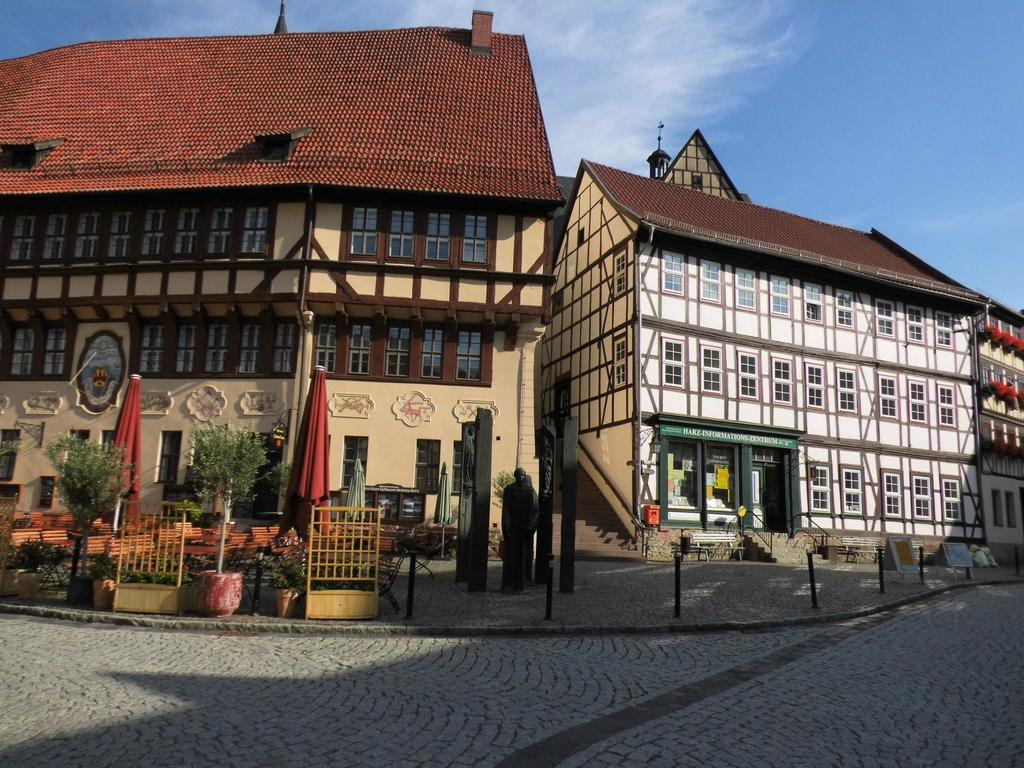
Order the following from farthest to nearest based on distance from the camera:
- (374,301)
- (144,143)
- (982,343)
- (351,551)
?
(982,343) < (144,143) < (374,301) < (351,551)

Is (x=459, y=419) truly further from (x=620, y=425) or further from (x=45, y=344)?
(x=45, y=344)

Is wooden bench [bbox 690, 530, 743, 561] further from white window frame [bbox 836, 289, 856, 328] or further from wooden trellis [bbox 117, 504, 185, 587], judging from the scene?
wooden trellis [bbox 117, 504, 185, 587]

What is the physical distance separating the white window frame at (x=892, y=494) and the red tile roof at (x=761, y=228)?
7.19m

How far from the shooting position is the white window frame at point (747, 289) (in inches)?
1025

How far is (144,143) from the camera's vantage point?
2333cm

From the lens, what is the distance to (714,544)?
23.0 metres

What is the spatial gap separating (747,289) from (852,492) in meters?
7.66

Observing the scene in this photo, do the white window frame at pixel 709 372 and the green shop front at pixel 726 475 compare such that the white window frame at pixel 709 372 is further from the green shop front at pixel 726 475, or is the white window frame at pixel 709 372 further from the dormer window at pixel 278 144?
the dormer window at pixel 278 144

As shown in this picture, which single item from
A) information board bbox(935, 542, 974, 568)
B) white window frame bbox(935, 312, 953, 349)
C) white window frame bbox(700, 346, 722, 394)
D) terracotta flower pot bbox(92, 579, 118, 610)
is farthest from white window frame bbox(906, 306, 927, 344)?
terracotta flower pot bbox(92, 579, 118, 610)

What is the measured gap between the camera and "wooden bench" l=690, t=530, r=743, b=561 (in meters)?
22.6

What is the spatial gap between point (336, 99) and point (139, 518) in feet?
57.0

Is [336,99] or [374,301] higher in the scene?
[336,99]

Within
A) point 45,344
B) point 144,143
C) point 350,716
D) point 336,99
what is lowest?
point 350,716

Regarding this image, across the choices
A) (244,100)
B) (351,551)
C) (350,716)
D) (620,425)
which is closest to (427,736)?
(350,716)
